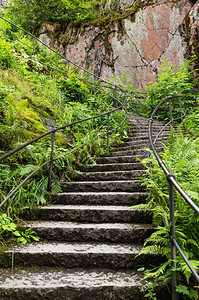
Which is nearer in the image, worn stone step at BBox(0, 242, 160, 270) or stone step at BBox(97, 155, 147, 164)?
worn stone step at BBox(0, 242, 160, 270)

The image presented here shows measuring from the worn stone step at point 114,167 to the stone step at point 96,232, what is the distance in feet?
4.68

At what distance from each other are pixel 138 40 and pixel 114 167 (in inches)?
342

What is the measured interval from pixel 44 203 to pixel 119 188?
1104mm

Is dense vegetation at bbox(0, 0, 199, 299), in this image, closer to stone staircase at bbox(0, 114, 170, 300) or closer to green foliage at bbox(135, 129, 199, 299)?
green foliage at bbox(135, 129, 199, 299)

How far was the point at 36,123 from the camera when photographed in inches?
164

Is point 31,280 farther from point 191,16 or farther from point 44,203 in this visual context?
point 191,16

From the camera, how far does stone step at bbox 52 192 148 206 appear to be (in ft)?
10.0

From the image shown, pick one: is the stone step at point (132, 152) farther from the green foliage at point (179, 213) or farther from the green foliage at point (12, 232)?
the green foliage at point (12, 232)

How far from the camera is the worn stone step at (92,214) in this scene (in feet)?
9.02

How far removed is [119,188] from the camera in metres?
3.42

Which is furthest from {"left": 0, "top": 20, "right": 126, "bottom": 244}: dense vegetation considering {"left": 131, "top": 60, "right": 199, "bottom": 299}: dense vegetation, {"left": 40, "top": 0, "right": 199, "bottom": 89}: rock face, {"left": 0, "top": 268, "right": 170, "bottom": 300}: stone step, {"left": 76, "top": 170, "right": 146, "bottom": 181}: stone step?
{"left": 40, "top": 0, "right": 199, "bottom": 89}: rock face

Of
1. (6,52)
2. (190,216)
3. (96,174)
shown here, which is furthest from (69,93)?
(190,216)

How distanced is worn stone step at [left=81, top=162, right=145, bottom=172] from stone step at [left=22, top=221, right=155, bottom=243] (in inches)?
56.2

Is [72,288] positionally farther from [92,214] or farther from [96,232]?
[92,214]
